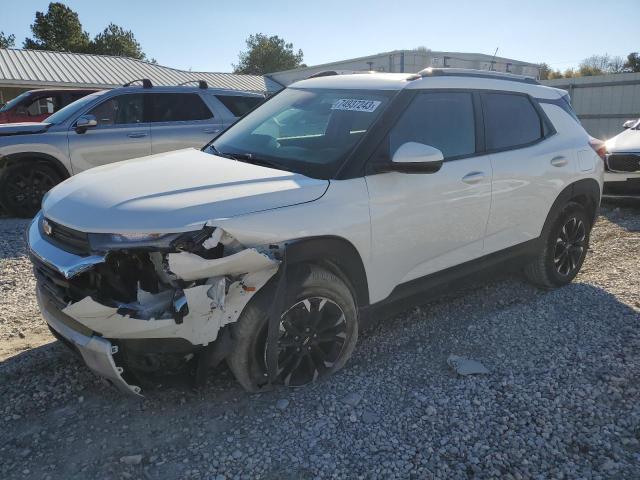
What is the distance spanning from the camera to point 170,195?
2.76 meters

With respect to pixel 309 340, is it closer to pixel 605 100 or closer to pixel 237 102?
pixel 237 102

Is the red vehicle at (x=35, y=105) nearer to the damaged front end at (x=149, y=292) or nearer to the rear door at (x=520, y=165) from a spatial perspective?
the rear door at (x=520, y=165)

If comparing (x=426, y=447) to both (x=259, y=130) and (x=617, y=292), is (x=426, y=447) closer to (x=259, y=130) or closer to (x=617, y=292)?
(x=259, y=130)

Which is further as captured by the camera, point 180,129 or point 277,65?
point 277,65

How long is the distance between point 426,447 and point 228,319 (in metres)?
1.20

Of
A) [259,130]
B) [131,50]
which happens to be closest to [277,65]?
[131,50]

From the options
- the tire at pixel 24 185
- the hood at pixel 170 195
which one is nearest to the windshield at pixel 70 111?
the tire at pixel 24 185

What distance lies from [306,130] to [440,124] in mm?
953

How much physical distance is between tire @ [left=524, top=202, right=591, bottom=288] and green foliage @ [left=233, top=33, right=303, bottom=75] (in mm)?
61754

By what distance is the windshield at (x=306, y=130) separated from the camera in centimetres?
331

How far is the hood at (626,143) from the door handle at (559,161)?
4150 mm

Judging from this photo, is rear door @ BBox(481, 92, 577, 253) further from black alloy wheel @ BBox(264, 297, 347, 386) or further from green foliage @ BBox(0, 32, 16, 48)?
green foliage @ BBox(0, 32, 16, 48)

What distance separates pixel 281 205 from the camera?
2.83m

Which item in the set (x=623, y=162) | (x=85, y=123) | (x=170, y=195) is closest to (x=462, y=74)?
(x=170, y=195)
